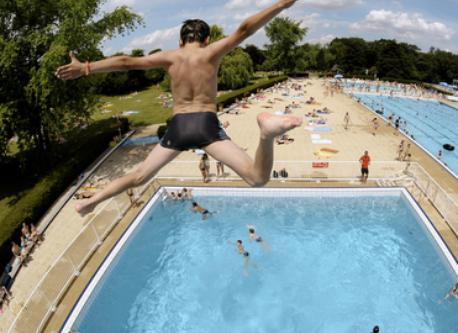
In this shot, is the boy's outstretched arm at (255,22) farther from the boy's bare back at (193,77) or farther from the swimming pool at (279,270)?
the swimming pool at (279,270)

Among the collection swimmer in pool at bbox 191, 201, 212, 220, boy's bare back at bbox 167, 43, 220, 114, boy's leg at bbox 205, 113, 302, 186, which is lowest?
swimmer in pool at bbox 191, 201, 212, 220

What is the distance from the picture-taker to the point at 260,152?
302cm

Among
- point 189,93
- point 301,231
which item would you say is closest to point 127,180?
point 189,93

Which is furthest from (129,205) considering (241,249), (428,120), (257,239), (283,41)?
(283,41)

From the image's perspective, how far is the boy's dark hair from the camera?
11.3 ft

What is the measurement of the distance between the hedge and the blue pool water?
82.1ft

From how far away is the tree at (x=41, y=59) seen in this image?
56.7 ft

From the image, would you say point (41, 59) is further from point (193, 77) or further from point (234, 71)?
point (234, 71)

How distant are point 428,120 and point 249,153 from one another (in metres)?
26.3

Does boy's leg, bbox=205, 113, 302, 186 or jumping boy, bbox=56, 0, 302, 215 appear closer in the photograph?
boy's leg, bbox=205, 113, 302, 186

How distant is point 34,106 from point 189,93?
1899 centimetres

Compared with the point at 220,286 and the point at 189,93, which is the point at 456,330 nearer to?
the point at 220,286

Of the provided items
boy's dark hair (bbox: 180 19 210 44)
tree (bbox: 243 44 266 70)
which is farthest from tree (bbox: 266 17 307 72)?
boy's dark hair (bbox: 180 19 210 44)

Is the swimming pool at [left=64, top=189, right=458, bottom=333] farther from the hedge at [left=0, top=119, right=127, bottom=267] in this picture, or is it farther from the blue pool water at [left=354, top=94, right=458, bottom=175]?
the blue pool water at [left=354, top=94, right=458, bottom=175]
